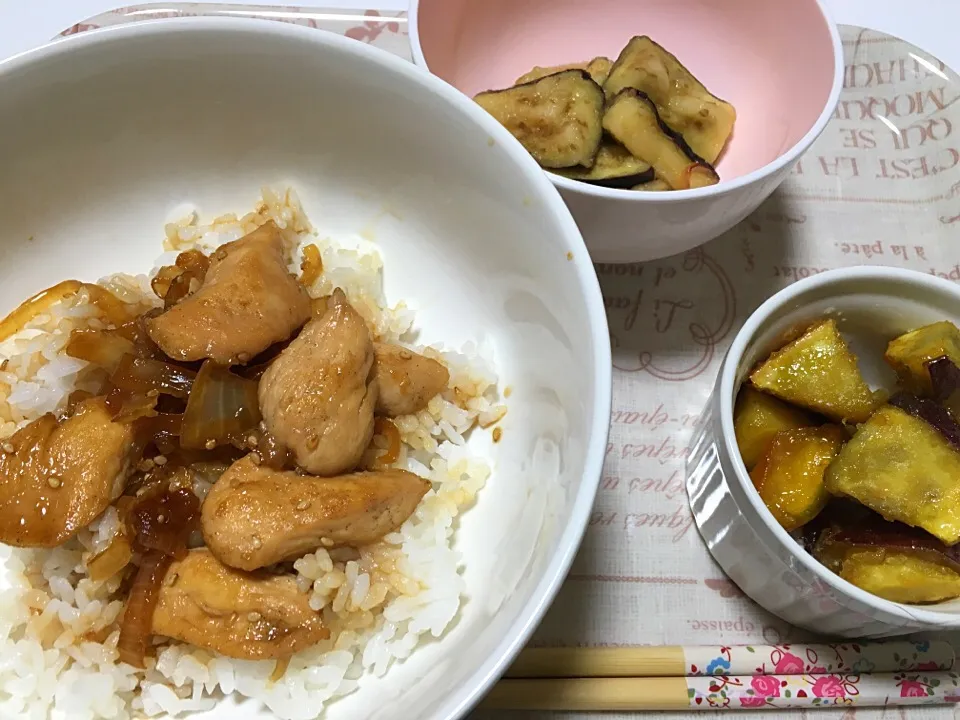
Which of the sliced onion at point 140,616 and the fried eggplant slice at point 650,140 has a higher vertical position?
the fried eggplant slice at point 650,140

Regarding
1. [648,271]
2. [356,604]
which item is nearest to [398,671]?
[356,604]

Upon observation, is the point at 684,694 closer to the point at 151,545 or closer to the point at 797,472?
the point at 797,472

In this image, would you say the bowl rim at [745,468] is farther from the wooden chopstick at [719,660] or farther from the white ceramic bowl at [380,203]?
the white ceramic bowl at [380,203]

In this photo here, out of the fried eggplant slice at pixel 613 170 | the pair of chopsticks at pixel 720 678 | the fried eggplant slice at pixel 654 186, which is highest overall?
the fried eggplant slice at pixel 613 170

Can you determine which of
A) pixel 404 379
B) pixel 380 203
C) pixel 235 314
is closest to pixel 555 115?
pixel 380 203

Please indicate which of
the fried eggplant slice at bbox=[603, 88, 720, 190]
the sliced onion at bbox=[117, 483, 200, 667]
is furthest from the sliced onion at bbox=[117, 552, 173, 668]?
the fried eggplant slice at bbox=[603, 88, 720, 190]

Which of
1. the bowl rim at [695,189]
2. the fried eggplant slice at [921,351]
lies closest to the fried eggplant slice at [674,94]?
the bowl rim at [695,189]
